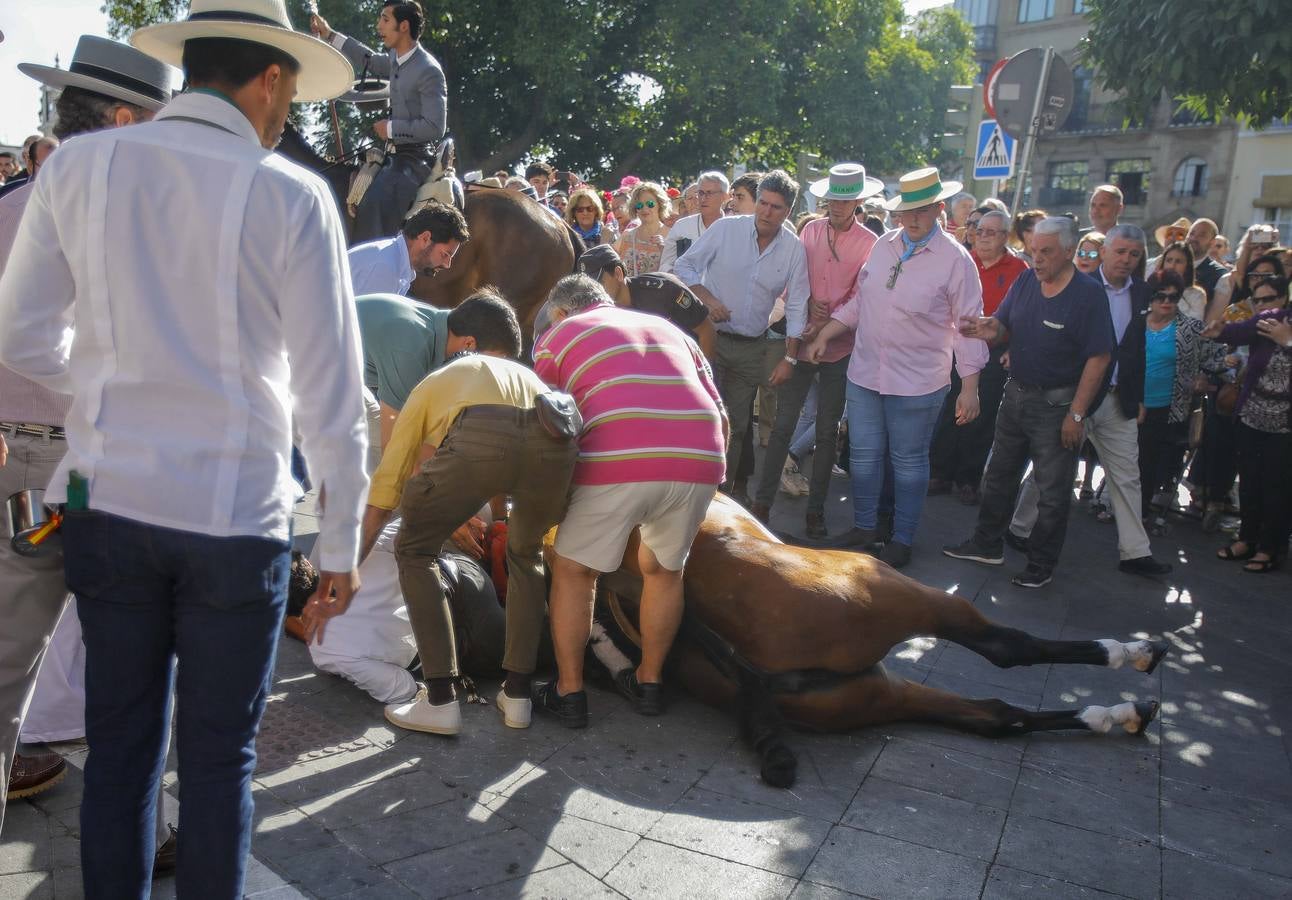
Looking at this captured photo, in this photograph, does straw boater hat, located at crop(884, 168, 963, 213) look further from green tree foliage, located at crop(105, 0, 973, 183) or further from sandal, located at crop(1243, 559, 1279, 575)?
green tree foliage, located at crop(105, 0, 973, 183)

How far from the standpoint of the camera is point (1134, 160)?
45312 millimetres

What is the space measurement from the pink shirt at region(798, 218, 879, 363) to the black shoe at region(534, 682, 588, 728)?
3.74m

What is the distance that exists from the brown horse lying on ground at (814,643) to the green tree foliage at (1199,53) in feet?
15.3

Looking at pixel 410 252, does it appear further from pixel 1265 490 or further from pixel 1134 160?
pixel 1134 160

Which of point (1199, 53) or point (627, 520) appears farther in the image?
point (1199, 53)

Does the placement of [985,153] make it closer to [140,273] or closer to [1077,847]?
[1077,847]

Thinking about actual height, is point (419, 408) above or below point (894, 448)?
above

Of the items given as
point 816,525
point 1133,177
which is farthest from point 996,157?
point 1133,177

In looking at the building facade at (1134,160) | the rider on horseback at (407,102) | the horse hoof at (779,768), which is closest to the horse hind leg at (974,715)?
the horse hoof at (779,768)

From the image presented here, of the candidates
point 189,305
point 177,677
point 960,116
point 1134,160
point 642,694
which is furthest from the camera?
point 1134,160

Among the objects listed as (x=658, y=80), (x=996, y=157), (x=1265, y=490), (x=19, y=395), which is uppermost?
(x=658, y=80)

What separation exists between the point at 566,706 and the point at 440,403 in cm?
123

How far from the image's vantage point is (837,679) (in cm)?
419

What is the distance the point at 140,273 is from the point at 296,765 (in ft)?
6.75
